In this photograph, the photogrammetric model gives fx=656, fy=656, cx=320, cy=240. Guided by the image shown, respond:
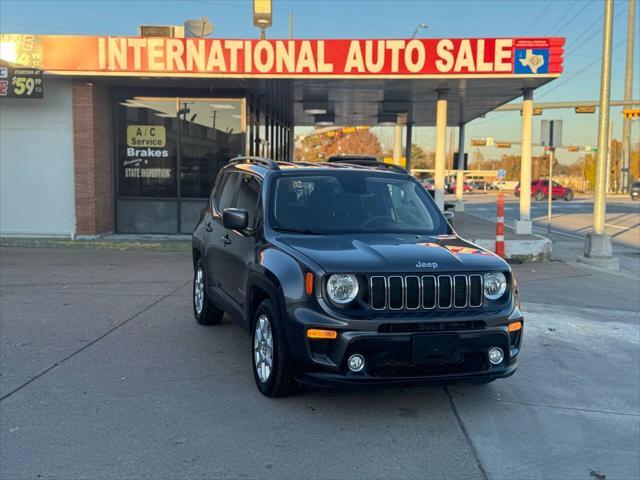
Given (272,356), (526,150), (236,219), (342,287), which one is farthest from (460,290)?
(526,150)

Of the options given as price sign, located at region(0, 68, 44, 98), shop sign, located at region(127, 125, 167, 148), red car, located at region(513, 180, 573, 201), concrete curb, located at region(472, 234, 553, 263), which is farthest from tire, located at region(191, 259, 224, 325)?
red car, located at region(513, 180, 573, 201)

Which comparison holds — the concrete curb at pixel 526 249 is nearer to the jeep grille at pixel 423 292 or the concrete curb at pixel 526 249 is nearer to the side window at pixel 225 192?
the side window at pixel 225 192

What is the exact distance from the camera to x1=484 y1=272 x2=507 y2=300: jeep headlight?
4789 mm

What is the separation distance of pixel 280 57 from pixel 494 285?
398 inches

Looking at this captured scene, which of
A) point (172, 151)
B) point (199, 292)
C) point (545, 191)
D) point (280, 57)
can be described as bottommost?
point (199, 292)

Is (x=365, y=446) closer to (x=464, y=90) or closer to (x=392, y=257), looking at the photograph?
(x=392, y=257)

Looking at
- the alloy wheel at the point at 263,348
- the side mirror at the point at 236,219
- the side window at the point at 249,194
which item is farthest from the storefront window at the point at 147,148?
the alloy wheel at the point at 263,348

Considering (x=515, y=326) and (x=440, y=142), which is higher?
(x=440, y=142)

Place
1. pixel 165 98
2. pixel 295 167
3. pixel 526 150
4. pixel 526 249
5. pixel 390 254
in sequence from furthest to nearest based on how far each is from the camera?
pixel 165 98 < pixel 526 150 < pixel 526 249 < pixel 295 167 < pixel 390 254

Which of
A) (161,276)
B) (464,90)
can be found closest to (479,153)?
(464,90)

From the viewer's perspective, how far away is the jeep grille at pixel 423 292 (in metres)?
4.49

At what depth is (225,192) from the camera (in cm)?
720

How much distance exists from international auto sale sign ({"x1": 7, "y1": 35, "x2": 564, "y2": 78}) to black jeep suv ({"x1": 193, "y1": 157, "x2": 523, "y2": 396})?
27.8 ft

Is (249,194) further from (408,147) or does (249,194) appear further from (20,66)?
(408,147)
